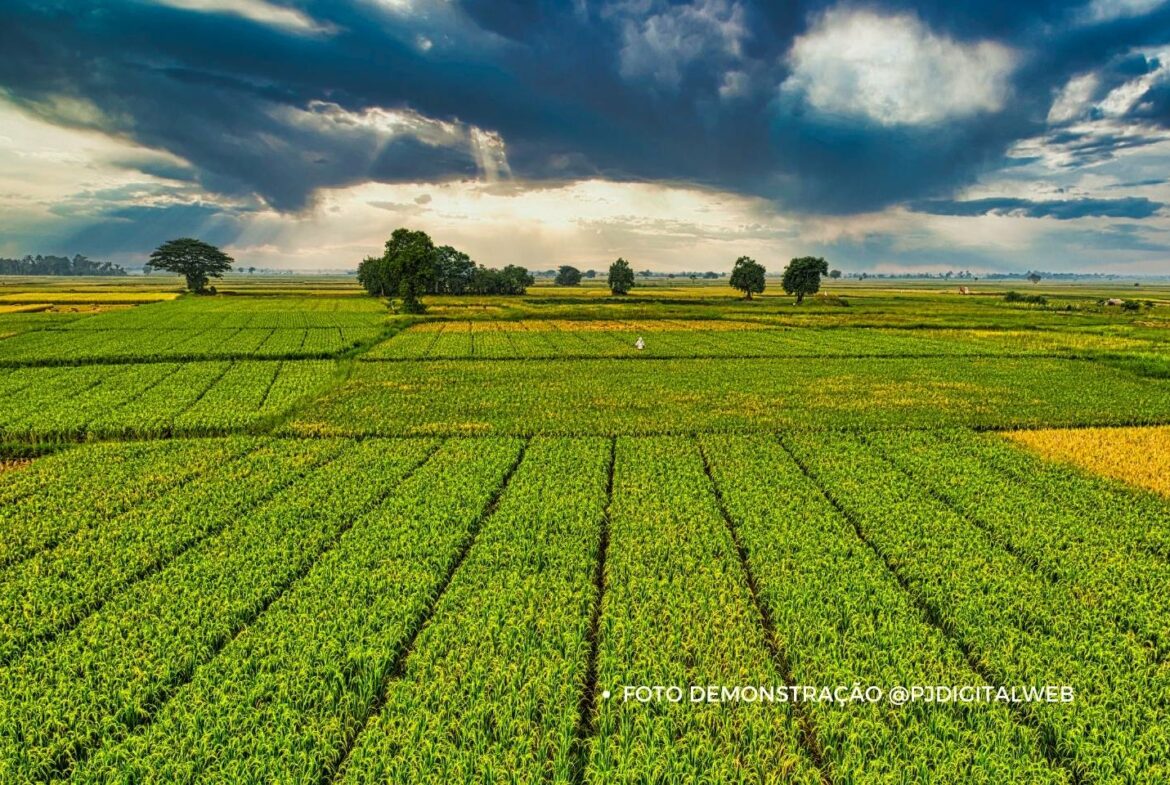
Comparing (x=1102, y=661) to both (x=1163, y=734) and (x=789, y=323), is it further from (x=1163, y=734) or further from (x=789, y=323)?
(x=789, y=323)

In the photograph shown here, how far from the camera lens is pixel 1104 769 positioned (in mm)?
6895

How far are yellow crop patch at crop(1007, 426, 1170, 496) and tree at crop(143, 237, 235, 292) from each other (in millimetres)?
154448

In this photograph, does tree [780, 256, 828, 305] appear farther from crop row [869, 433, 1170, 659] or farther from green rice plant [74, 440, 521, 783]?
green rice plant [74, 440, 521, 783]

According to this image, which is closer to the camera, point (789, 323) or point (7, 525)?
point (7, 525)

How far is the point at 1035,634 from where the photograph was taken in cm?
948

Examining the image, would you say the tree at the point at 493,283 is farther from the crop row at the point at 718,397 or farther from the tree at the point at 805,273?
the crop row at the point at 718,397

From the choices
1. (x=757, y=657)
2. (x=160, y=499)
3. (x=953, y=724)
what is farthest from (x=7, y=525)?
(x=953, y=724)

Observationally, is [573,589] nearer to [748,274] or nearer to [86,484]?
→ [86,484]

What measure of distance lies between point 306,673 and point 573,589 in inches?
187

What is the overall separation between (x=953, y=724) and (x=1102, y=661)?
11.4 ft

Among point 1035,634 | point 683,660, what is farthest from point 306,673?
point 1035,634

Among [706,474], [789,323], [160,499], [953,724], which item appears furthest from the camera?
[789,323]

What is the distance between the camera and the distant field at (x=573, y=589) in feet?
23.8

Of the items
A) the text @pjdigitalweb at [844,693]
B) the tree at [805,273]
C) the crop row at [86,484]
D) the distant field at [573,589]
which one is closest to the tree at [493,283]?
the tree at [805,273]
